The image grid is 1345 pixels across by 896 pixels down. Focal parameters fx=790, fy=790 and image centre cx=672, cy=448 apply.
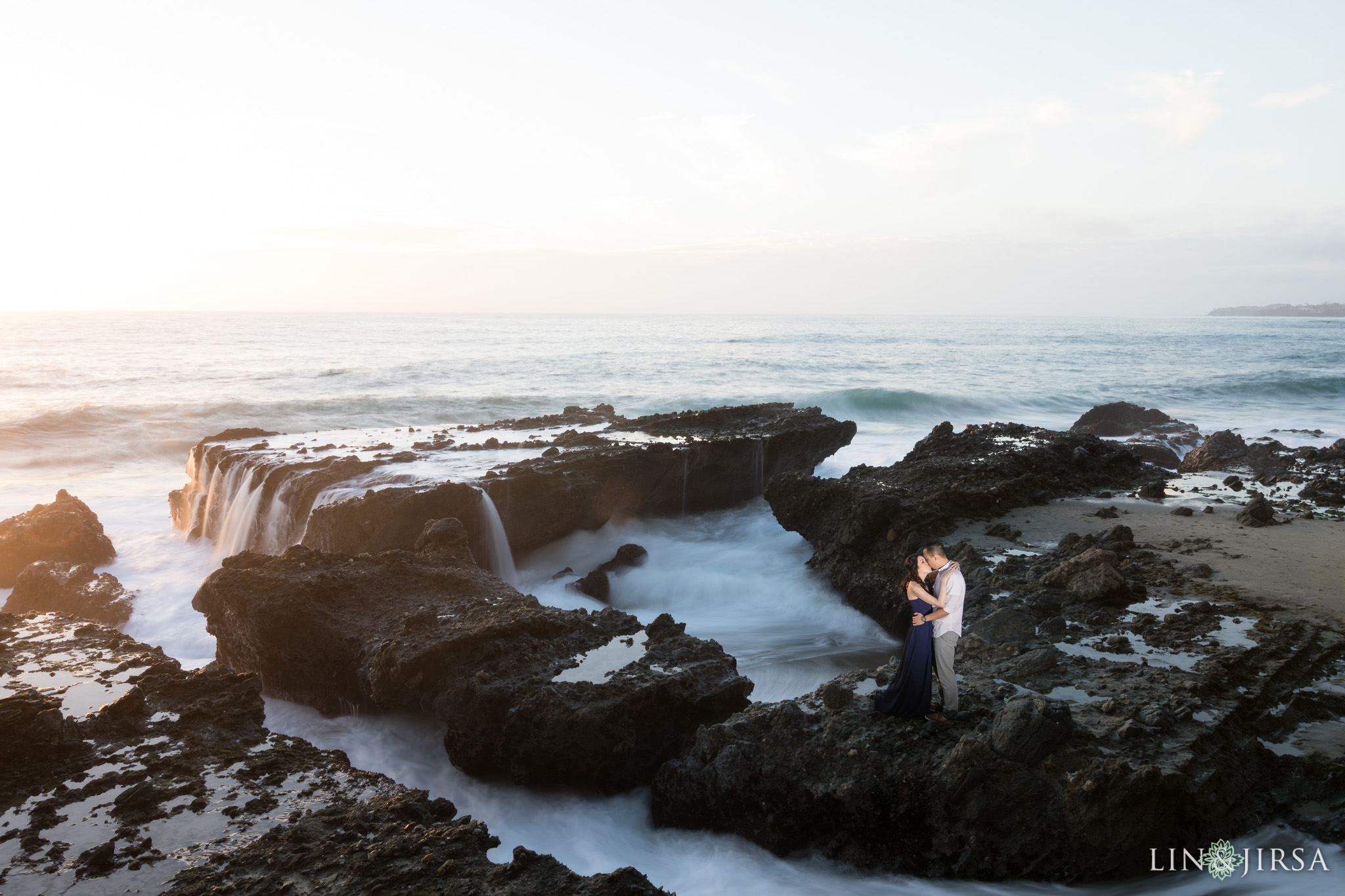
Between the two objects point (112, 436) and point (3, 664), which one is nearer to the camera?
point (3, 664)

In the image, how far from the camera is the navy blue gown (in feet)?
17.6

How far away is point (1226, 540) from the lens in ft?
29.9

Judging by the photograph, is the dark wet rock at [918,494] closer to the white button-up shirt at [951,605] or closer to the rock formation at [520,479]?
the rock formation at [520,479]

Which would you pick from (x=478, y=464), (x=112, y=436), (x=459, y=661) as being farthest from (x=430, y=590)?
(x=112, y=436)

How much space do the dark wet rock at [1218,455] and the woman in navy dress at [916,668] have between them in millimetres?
10832

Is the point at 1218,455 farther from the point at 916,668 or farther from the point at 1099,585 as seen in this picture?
the point at 916,668

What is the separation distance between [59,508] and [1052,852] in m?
15.0

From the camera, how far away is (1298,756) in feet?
16.4

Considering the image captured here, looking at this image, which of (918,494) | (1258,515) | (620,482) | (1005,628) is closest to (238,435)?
Answer: (620,482)

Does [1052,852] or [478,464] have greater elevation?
[478,464]

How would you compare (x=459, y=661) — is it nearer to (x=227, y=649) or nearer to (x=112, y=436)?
(x=227, y=649)

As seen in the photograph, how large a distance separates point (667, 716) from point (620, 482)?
7.08 meters

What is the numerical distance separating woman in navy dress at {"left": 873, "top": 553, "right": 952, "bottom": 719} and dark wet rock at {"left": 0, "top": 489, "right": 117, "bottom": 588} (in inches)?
510

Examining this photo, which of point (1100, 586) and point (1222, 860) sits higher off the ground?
point (1100, 586)
